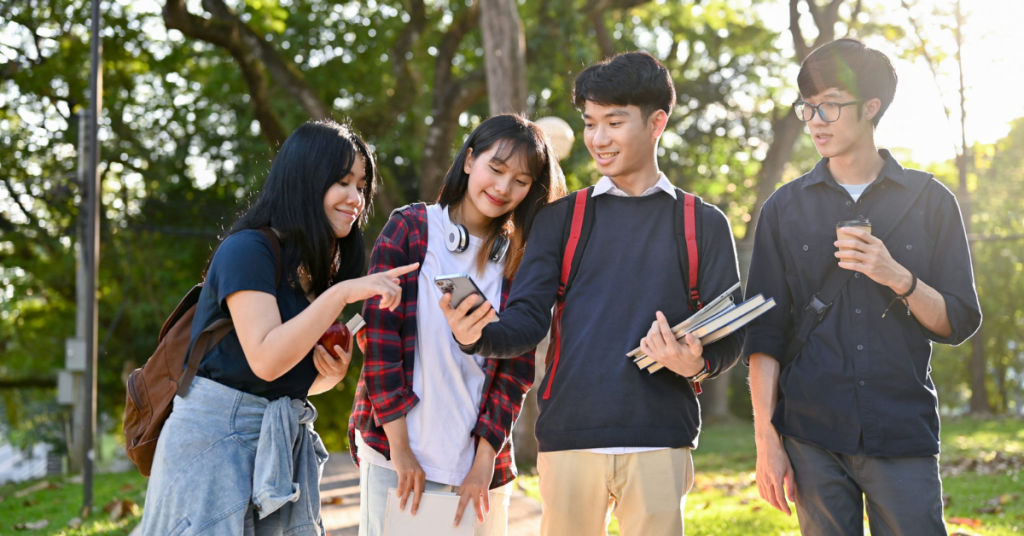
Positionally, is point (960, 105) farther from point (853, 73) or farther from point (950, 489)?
point (853, 73)

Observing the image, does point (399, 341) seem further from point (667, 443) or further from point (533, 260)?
point (667, 443)

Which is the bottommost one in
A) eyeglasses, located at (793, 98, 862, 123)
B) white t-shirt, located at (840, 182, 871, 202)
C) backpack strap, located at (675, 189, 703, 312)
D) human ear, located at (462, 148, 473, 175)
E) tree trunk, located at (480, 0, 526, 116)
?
backpack strap, located at (675, 189, 703, 312)

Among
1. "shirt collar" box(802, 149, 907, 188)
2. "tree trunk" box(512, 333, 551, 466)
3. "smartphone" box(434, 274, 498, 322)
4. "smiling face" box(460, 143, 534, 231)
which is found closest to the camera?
"smartphone" box(434, 274, 498, 322)

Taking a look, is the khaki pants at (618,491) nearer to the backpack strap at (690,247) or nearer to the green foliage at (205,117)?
the backpack strap at (690,247)

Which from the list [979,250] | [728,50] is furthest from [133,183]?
[979,250]

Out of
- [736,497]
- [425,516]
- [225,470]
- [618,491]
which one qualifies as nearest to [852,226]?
[618,491]

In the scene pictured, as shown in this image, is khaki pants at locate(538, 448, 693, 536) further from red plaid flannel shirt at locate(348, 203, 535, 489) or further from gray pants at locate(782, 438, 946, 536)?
gray pants at locate(782, 438, 946, 536)

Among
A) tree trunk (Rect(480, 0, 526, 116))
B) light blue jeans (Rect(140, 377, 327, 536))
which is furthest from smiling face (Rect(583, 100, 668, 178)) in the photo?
tree trunk (Rect(480, 0, 526, 116))

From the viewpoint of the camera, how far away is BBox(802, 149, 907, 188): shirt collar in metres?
2.70

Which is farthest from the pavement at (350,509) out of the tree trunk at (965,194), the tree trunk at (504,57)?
the tree trunk at (965,194)

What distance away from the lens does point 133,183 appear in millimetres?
17750

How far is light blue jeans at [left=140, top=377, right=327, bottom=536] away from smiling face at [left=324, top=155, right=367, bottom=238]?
1.84 feet

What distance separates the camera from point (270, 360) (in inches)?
93.6

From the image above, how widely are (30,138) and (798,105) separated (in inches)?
714
